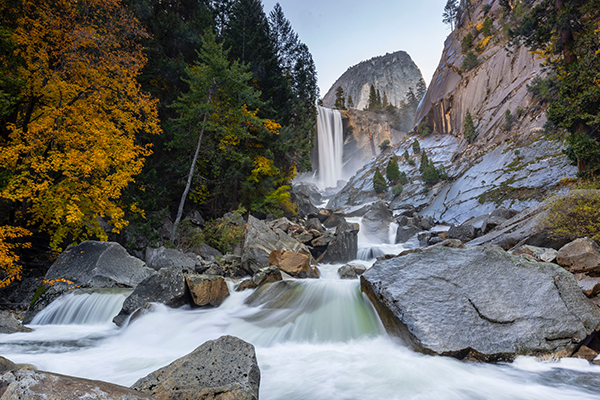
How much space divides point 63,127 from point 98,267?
4.92 metres

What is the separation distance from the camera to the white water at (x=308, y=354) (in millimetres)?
3961

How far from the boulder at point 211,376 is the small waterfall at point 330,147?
68813 millimetres

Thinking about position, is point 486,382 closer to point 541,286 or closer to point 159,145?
point 541,286

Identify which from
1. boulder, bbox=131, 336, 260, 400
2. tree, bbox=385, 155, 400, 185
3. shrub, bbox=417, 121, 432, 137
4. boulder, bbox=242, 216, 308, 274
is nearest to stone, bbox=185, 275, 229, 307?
boulder, bbox=242, 216, 308, 274

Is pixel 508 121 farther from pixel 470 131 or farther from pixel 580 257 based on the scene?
pixel 580 257

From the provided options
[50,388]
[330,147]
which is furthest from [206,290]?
[330,147]

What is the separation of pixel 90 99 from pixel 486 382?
13.9 m

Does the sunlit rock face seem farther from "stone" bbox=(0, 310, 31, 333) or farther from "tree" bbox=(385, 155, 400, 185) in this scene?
"stone" bbox=(0, 310, 31, 333)

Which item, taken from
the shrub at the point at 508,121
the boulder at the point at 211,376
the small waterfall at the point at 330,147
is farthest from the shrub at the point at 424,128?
the boulder at the point at 211,376

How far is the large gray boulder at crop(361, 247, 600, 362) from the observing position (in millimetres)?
4449

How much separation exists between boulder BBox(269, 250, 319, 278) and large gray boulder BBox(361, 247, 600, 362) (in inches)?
184

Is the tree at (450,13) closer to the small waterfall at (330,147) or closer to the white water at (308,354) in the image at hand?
the small waterfall at (330,147)

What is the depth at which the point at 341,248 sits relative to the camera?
16.0 m

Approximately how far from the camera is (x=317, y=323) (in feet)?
21.1
